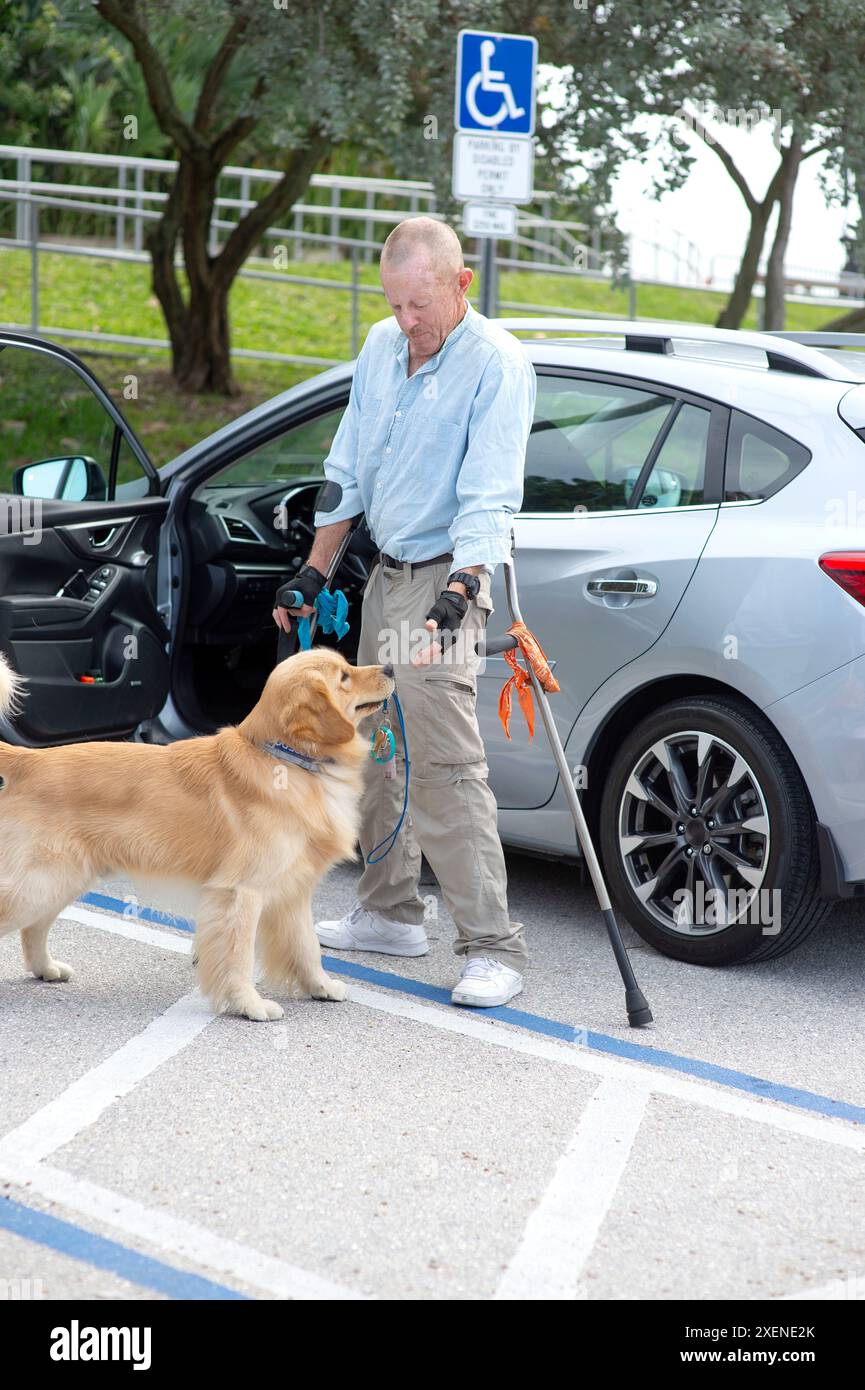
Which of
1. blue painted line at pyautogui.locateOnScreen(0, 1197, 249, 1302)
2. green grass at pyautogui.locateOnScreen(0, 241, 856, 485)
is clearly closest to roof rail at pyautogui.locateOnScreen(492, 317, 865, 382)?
blue painted line at pyautogui.locateOnScreen(0, 1197, 249, 1302)

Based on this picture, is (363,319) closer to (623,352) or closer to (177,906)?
(623,352)

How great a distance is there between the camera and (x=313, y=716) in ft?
13.5

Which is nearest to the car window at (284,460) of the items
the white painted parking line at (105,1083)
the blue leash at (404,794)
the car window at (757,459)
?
the blue leash at (404,794)

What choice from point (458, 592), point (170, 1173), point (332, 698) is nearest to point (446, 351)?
point (458, 592)

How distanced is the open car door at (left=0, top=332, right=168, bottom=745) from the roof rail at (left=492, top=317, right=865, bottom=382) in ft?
4.94

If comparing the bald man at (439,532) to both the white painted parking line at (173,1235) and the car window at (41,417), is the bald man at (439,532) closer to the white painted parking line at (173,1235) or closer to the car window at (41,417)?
the white painted parking line at (173,1235)

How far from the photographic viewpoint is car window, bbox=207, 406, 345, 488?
553 centimetres

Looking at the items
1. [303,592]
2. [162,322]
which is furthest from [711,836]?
[162,322]

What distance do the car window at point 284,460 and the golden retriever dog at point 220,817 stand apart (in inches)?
59.6

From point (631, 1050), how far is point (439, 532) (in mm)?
1535

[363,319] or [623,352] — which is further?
[363,319]

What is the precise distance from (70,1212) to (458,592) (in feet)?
5.92

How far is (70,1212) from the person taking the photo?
10.2ft

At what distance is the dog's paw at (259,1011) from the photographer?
13.8ft
